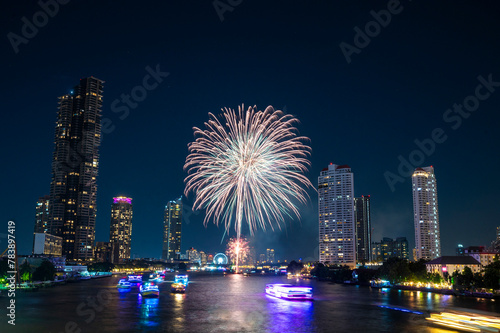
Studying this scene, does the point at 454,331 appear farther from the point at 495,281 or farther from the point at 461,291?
the point at 461,291

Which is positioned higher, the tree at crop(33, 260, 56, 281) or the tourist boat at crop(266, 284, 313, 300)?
the tourist boat at crop(266, 284, 313, 300)

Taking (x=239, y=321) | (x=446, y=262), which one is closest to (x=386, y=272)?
(x=446, y=262)

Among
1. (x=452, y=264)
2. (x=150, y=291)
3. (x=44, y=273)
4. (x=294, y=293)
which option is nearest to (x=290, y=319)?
(x=294, y=293)

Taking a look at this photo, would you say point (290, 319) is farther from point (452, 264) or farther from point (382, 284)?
point (452, 264)

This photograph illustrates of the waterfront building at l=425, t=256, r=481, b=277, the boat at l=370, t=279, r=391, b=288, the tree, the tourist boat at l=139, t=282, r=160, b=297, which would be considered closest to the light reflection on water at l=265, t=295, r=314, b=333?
the tourist boat at l=139, t=282, r=160, b=297

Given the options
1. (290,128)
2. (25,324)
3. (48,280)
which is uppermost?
(290,128)

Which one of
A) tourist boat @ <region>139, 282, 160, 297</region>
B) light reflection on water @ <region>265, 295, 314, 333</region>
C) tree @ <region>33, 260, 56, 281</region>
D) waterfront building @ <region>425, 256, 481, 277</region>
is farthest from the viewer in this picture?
tree @ <region>33, 260, 56, 281</region>

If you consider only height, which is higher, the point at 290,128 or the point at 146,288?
the point at 290,128

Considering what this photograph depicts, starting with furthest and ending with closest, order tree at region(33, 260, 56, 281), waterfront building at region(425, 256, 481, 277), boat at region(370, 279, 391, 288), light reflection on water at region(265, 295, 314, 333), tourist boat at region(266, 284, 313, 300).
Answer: tree at region(33, 260, 56, 281), boat at region(370, 279, 391, 288), waterfront building at region(425, 256, 481, 277), tourist boat at region(266, 284, 313, 300), light reflection on water at region(265, 295, 314, 333)

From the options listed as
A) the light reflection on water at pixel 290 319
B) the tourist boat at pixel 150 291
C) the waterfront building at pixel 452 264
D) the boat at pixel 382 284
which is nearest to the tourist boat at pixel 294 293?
the light reflection on water at pixel 290 319

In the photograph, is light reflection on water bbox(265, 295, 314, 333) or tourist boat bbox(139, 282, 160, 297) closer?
light reflection on water bbox(265, 295, 314, 333)

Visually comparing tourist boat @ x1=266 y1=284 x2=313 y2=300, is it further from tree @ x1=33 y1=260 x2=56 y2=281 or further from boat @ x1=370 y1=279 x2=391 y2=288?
tree @ x1=33 y1=260 x2=56 y2=281
